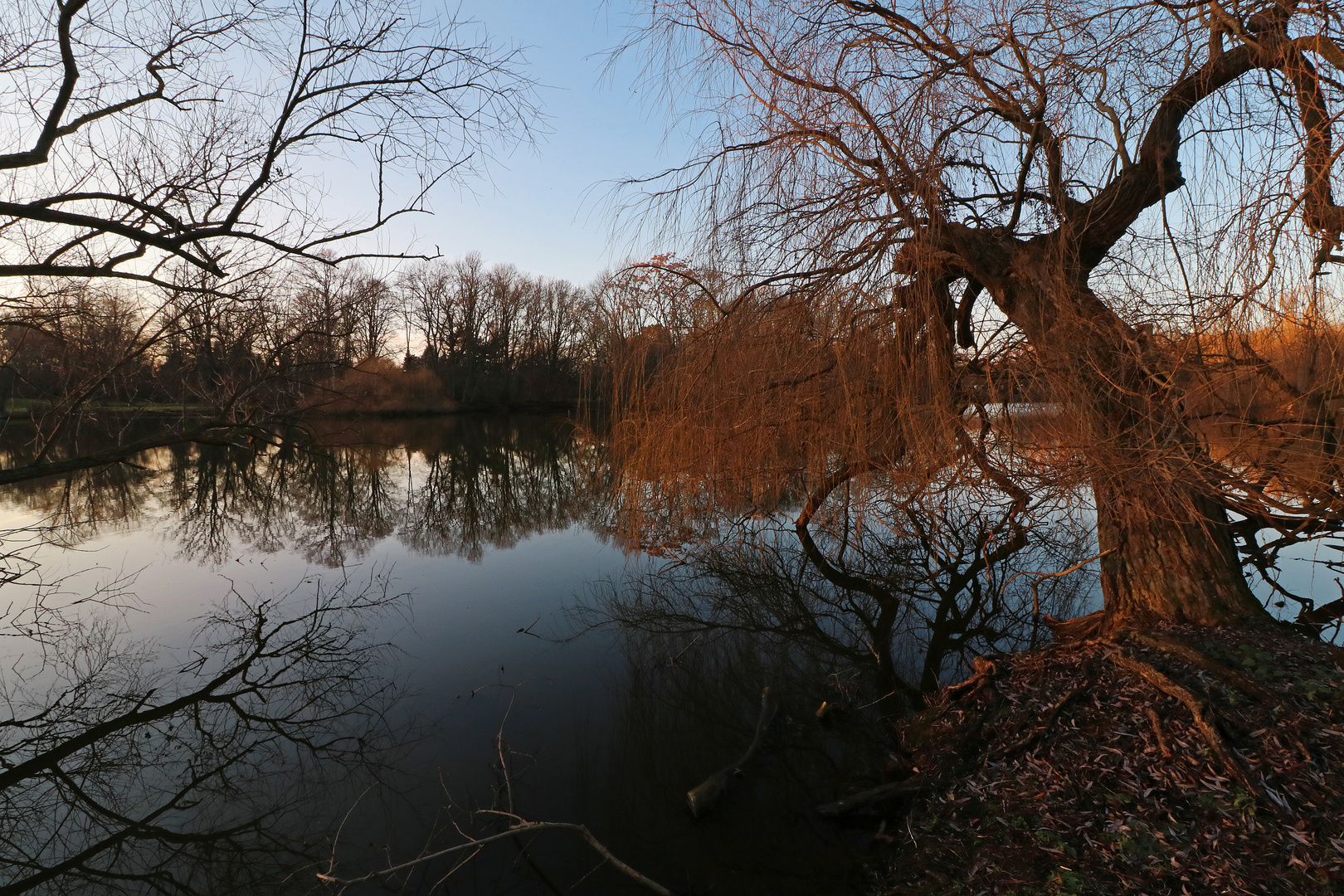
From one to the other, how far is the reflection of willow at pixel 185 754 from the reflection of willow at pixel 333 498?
1433 mm

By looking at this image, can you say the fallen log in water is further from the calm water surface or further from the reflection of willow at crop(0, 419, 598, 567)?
the reflection of willow at crop(0, 419, 598, 567)

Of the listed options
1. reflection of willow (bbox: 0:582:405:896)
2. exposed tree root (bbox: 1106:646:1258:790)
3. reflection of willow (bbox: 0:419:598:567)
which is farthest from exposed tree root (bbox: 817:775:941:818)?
reflection of willow (bbox: 0:419:598:567)

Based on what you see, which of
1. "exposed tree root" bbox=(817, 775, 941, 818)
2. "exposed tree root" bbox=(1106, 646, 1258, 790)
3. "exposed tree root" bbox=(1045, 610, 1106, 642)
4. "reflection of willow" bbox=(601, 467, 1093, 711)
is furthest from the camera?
"reflection of willow" bbox=(601, 467, 1093, 711)

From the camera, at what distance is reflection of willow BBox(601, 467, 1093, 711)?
4688 mm

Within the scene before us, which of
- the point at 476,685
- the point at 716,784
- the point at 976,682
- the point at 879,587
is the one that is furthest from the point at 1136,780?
the point at 879,587

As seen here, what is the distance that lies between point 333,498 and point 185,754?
26.1 ft

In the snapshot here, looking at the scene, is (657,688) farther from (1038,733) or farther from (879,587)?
(879,587)

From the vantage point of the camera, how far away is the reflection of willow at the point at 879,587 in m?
4.69

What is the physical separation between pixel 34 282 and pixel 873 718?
5113mm

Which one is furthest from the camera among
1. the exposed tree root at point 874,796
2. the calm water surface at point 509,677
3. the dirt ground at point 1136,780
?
the exposed tree root at point 874,796

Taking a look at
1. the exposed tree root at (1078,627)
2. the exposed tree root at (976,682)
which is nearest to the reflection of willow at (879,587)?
the exposed tree root at (1078,627)

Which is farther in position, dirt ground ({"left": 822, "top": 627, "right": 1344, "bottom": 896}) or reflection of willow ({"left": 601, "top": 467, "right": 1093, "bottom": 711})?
reflection of willow ({"left": 601, "top": 467, "right": 1093, "bottom": 711})

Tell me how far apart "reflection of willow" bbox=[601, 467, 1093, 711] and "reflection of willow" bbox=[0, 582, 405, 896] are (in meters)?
2.30

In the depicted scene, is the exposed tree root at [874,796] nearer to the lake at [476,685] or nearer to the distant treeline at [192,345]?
the lake at [476,685]
